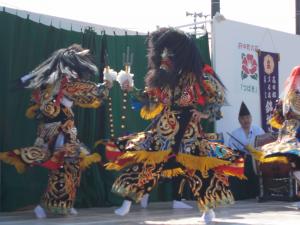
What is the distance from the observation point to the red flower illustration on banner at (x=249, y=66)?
9.84 meters

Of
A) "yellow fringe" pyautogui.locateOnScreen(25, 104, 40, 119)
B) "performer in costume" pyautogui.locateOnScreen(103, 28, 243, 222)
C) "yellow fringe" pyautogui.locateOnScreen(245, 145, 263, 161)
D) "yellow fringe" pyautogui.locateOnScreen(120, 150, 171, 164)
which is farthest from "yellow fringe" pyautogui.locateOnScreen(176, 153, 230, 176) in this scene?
"yellow fringe" pyautogui.locateOnScreen(245, 145, 263, 161)

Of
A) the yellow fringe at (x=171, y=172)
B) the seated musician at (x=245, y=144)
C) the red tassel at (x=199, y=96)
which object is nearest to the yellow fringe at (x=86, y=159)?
the yellow fringe at (x=171, y=172)

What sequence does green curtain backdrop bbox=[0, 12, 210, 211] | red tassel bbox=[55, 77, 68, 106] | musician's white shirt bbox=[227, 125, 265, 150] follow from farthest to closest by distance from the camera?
musician's white shirt bbox=[227, 125, 265, 150] → green curtain backdrop bbox=[0, 12, 210, 211] → red tassel bbox=[55, 77, 68, 106]

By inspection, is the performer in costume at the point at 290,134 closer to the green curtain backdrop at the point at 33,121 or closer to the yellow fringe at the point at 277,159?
the yellow fringe at the point at 277,159

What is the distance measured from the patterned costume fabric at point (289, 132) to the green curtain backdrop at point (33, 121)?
1.94m

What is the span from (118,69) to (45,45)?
116 cm

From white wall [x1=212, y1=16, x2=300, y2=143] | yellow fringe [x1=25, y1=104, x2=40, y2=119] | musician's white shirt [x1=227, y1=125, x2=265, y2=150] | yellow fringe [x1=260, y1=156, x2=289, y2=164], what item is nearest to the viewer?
yellow fringe [x1=25, y1=104, x2=40, y2=119]

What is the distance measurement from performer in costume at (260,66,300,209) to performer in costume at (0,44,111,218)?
2.21m

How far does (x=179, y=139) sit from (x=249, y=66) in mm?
4359

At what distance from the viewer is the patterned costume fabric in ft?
23.9

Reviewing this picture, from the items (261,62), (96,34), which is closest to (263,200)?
(261,62)

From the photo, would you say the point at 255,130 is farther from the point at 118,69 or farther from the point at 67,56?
the point at 67,56

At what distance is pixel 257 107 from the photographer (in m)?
10.1

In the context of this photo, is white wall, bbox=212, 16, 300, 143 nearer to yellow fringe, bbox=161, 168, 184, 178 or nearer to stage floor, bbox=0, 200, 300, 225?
stage floor, bbox=0, 200, 300, 225
